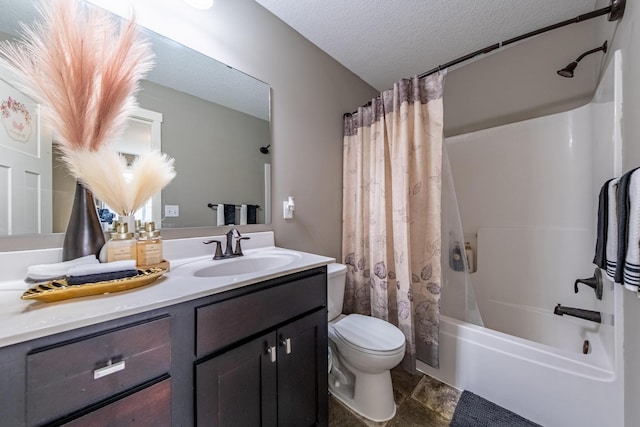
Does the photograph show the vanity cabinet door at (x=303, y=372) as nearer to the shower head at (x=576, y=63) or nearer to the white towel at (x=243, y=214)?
the white towel at (x=243, y=214)

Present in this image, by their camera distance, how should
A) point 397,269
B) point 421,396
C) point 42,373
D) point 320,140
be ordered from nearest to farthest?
point 42,373
point 421,396
point 397,269
point 320,140

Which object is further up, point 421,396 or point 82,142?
point 82,142

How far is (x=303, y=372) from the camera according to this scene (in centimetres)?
92

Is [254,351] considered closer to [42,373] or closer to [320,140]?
[42,373]

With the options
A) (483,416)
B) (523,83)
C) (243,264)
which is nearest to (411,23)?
(523,83)

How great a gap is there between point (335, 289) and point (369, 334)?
0.30 meters

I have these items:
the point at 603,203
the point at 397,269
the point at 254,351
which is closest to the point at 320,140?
the point at 397,269

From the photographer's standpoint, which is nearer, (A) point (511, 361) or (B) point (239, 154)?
→ (A) point (511, 361)

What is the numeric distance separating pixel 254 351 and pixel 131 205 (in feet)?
2.26

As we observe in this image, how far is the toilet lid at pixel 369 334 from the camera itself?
1.13m

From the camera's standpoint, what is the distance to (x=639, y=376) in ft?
2.62

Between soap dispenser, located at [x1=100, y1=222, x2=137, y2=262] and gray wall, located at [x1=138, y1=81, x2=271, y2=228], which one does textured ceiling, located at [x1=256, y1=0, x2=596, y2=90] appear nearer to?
gray wall, located at [x1=138, y1=81, x2=271, y2=228]

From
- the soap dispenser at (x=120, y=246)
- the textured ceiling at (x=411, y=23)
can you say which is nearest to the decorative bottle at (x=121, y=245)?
the soap dispenser at (x=120, y=246)

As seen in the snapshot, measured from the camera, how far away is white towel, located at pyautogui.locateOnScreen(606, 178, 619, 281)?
2.87ft
